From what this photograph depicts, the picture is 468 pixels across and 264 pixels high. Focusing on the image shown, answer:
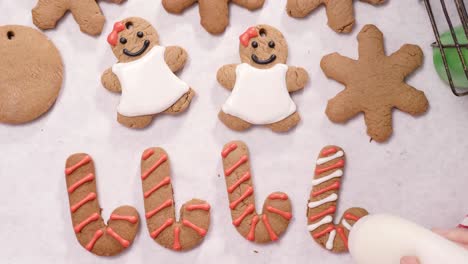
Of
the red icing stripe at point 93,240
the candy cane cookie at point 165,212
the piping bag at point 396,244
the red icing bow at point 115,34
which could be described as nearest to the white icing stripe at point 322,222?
the piping bag at point 396,244

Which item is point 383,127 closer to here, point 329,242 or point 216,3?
point 329,242

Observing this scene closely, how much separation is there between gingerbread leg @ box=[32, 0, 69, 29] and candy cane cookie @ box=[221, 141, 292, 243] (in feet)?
1.41

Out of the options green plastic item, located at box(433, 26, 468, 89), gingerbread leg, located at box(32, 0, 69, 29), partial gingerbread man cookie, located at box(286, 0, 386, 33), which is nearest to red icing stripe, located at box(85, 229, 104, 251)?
gingerbread leg, located at box(32, 0, 69, 29)

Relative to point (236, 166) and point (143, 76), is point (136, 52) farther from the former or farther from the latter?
point (236, 166)

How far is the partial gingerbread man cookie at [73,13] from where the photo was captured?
1.05 meters

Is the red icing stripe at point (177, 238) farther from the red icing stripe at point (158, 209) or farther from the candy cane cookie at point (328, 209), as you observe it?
the candy cane cookie at point (328, 209)

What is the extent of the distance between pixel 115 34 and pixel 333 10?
44 centimetres

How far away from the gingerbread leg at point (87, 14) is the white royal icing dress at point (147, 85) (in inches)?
3.9

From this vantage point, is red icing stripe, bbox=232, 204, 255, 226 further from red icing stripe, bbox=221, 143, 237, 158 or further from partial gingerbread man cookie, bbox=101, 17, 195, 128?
partial gingerbread man cookie, bbox=101, 17, 195, 128

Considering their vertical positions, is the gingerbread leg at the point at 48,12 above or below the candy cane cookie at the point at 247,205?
above

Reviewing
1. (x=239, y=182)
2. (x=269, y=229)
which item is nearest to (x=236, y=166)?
(x=239, y=182)

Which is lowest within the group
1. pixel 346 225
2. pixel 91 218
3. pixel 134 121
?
pixel 346 225

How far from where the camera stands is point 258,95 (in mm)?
1041

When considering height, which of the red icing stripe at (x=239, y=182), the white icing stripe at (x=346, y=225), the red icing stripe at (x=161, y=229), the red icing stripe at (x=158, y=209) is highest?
the red icing stripe at (x=158, y=209)
